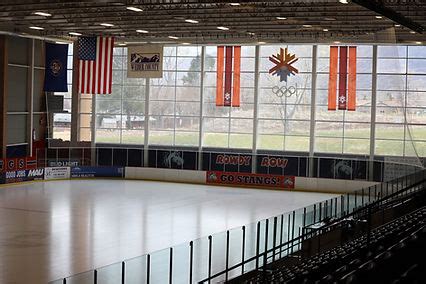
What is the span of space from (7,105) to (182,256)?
102 feet

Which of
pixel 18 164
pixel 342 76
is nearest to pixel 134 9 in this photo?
pixel 18 164

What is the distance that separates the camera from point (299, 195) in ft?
137

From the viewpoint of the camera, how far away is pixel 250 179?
45.4 m

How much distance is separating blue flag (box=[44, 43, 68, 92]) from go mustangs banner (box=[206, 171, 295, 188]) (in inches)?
418

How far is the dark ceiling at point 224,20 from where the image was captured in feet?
96.0

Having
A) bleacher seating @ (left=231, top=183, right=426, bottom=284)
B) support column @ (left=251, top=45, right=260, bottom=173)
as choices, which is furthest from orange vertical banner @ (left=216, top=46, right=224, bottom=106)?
bleacher seating @ (left=231, top=183, right=426, bottom=284)

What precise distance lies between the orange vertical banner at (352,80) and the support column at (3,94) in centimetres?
2004

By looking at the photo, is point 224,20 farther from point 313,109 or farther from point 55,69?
point 55,69

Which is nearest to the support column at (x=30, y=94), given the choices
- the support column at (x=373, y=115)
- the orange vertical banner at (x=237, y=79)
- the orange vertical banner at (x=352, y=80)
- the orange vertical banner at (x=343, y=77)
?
the orange vertical banner at (x=237, y=79)

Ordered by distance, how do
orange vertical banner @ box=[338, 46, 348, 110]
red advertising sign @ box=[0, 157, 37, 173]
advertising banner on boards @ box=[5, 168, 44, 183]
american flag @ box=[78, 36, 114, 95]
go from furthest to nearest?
orange vertical banner @ box=[338, 46, 348, 110], advertising banner on boards @ box=[5, 168, 44, 183], red advertising sign @ box=[0, 157, 37, 173], american flag @ box=[78, 36, 114, 95]

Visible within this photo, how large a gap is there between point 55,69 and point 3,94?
11.1 feet

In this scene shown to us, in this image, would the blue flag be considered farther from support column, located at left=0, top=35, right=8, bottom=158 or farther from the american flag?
the american flag

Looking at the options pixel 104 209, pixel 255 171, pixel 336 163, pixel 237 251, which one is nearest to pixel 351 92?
pixel 336 163

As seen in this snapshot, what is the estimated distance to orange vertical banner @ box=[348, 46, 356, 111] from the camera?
4272 centimetres
